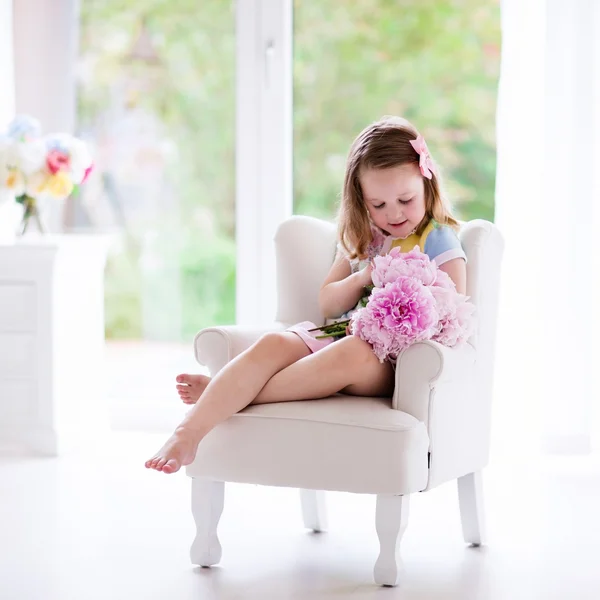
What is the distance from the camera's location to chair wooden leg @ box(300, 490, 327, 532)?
2.56 meters

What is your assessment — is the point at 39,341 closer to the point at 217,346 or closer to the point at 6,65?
the point at 6,65

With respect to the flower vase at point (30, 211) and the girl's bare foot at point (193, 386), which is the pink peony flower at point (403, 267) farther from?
the flower vase at point (30, 211)

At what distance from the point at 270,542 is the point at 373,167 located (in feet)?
3.11

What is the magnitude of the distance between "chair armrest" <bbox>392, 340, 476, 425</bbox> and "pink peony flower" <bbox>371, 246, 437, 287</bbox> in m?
0.17

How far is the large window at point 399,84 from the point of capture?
12.6 feet

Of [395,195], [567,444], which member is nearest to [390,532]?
[395,195]

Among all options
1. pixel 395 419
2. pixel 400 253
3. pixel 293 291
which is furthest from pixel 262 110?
pixel 395 419

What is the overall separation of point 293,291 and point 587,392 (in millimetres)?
1363

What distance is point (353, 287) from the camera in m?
2.48

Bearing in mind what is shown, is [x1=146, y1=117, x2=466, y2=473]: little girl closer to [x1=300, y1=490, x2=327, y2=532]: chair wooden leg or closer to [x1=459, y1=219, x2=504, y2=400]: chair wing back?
[x1=459, y1=219, x2=504, y2=400]: chair wing back

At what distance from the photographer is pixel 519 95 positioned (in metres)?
3.50

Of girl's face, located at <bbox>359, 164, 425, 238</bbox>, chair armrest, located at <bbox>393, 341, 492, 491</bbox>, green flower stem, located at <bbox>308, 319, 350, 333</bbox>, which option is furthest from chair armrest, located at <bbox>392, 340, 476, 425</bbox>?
girl's face, located at <bbox>359, 164, 425, 238</bbox>

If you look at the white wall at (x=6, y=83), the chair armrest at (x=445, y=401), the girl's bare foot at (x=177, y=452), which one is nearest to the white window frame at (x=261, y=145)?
the white wall at (x=6, y=83)

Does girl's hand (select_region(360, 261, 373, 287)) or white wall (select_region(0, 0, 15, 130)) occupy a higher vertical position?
white wall (select_region(0, 0, 15, 130))
